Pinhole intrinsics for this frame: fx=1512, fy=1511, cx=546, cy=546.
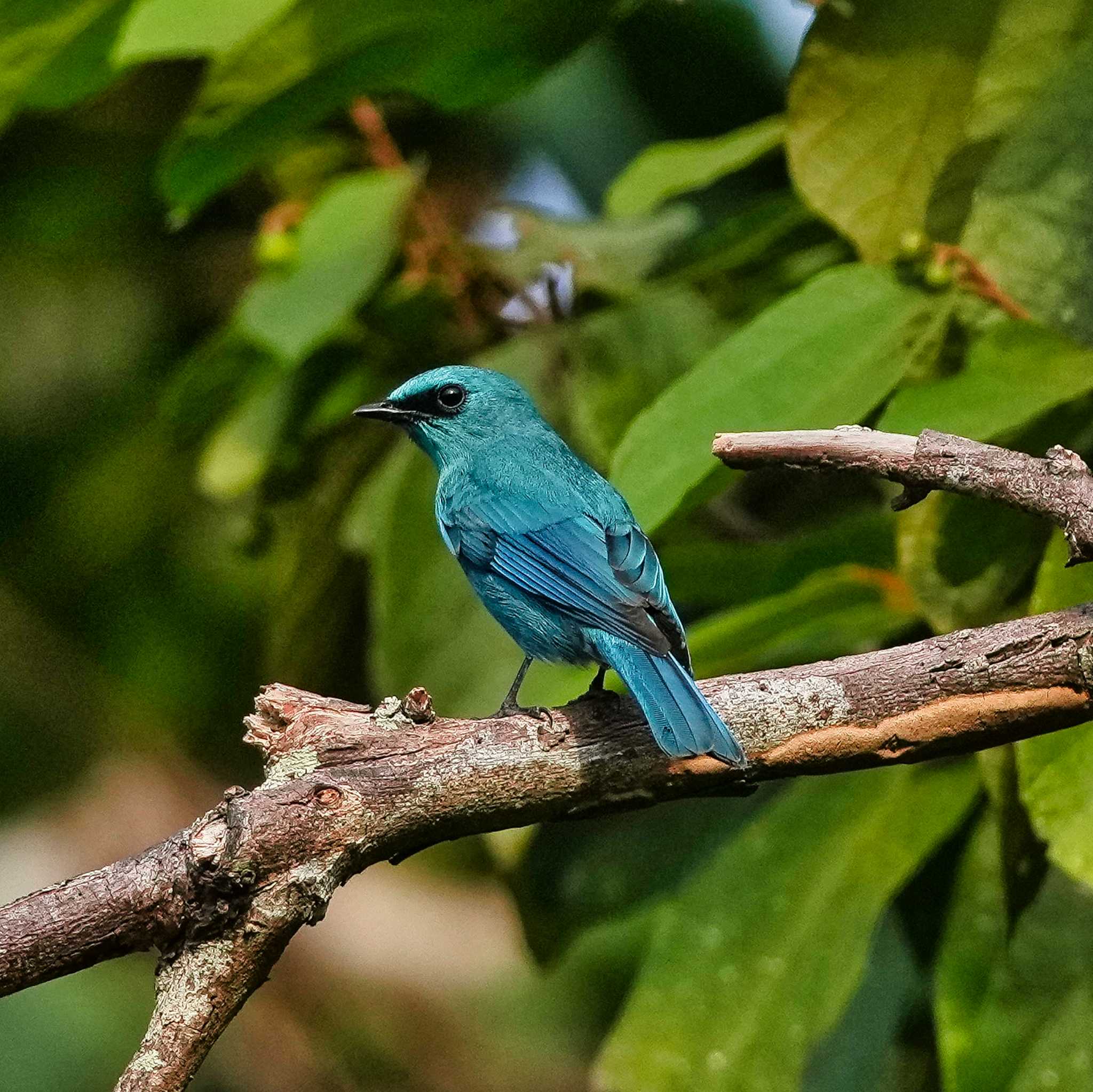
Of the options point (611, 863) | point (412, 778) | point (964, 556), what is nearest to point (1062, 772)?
point (964, 556)

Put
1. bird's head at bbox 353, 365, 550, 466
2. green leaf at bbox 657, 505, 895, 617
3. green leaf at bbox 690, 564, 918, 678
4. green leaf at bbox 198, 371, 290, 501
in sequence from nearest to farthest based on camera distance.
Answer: green leaf at bbox 690, 564, 918, 678 → green leaf at bbox 657, 505, 895, 617 → bird's head at bbox 353, 365, 550, 466 → green leaf at bbox 198, 371, 290, 501

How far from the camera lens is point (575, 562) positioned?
134 inches

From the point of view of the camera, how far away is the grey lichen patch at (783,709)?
2512mm

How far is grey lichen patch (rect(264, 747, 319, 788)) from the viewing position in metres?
2.39

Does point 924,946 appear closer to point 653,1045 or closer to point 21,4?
point 653,1045

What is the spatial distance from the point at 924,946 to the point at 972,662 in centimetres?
169

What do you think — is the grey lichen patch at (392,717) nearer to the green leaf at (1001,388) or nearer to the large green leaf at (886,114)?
the green leaf at (1001,388)

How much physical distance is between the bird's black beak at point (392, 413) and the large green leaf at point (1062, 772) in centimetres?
190

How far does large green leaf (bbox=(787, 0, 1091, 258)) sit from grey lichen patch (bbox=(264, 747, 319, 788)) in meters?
1.76

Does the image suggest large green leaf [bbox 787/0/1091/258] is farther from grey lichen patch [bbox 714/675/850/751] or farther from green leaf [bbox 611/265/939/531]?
grey lichen patch [bbox 714/675/850/751]

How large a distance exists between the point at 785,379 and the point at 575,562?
0.65m

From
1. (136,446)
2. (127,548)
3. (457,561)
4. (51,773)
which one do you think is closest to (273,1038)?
(51,773)

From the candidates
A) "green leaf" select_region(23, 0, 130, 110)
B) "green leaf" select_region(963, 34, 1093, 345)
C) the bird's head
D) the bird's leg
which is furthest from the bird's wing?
"green leaf" select_region(23, 0, 130, 110)

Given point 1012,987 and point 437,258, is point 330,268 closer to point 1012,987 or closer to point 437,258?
point 437,258
